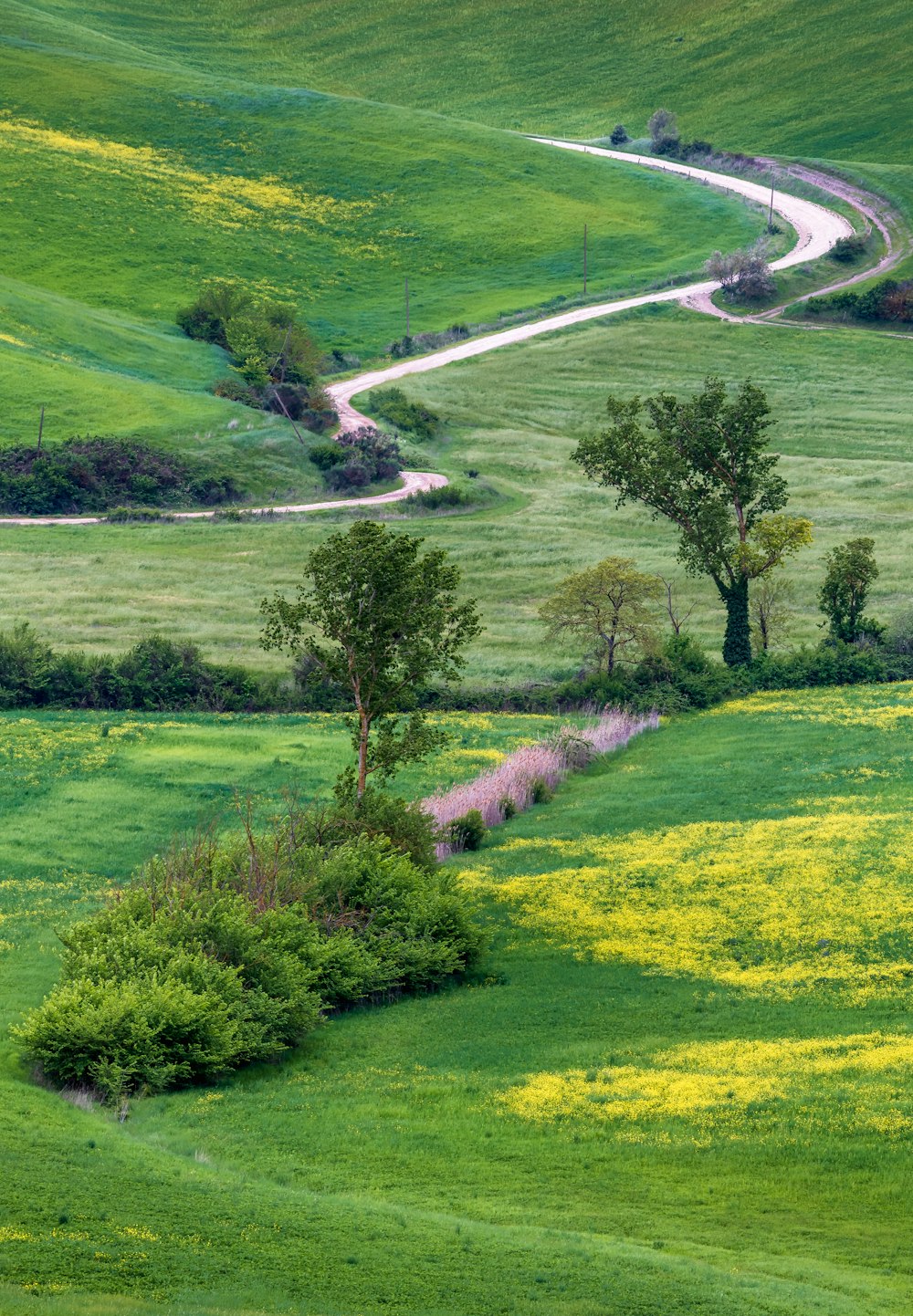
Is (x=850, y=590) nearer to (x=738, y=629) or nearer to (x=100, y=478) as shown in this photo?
(x=738, y=629)

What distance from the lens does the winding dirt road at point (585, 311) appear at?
9474cm

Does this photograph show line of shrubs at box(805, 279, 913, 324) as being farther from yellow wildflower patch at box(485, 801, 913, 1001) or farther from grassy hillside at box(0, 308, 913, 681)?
yellow wildflower patch at box(485, 801, 913, 1001)

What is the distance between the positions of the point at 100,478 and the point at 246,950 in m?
66.8

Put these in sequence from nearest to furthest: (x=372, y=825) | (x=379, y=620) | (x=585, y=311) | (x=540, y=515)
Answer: (x=372, y=825) → (x=379, y=620) → (x=540, y=515) → (x=585, y=311)

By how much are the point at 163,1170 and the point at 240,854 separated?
13714mm

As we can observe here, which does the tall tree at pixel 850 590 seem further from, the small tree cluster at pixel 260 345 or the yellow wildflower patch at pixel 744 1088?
the small tree cluster at pixel 260 345

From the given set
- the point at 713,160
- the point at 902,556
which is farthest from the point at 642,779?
the point at 713,160

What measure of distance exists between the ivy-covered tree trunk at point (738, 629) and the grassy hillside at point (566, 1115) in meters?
17.4

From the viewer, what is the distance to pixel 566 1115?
25.0 meters

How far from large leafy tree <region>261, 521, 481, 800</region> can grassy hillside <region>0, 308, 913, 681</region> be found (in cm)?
2287

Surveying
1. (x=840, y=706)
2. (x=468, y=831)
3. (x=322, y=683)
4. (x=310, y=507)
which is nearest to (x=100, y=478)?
(x=310, y=507)

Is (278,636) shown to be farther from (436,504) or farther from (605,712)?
(436,504)

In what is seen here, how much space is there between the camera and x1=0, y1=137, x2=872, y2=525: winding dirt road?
311ft

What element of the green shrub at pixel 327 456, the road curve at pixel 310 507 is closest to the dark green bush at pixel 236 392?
the green shrub at pixel 327 456
